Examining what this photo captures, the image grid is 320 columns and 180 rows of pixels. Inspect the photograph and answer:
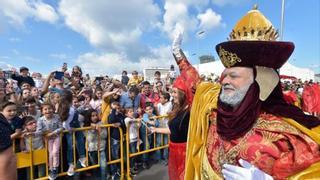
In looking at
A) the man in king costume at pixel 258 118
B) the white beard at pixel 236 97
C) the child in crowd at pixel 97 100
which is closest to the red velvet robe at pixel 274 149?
the man in king costume at pixel 258 118

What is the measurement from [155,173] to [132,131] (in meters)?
0.98

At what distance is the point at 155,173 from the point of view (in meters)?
6.04

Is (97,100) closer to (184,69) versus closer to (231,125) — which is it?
(184,69)

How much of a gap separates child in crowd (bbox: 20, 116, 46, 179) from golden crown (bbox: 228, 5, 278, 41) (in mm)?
3546

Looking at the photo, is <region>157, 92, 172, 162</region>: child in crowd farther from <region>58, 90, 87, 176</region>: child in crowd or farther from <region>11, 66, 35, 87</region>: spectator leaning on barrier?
<region>11, 66, 35, 87</region>: spectator leaning on barrier

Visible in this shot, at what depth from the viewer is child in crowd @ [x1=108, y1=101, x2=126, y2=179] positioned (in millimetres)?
5629

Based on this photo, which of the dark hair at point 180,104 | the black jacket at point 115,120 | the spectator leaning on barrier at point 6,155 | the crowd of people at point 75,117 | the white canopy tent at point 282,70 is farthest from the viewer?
the white canopy tent at point 282,70

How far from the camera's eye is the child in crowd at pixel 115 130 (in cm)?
563

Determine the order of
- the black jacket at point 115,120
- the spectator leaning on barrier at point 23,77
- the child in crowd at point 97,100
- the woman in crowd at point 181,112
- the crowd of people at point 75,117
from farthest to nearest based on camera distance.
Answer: the spectator leaning on barrier at point 23,77
the child in crowd at point 97,100
the black jacket at point 115,120
the crowd of people at point 75,117
the woman in crowd at point 181,112

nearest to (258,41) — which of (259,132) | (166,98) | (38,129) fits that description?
(259,132)

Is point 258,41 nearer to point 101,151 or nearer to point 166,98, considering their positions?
point 101,151

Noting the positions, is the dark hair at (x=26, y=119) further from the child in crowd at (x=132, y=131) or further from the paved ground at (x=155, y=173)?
the paved ground at (x=155, y=173)

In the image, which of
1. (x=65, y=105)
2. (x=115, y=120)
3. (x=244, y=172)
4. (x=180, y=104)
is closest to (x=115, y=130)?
(x=115, y=120)

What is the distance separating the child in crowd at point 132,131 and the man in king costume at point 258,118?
13.0 ft
